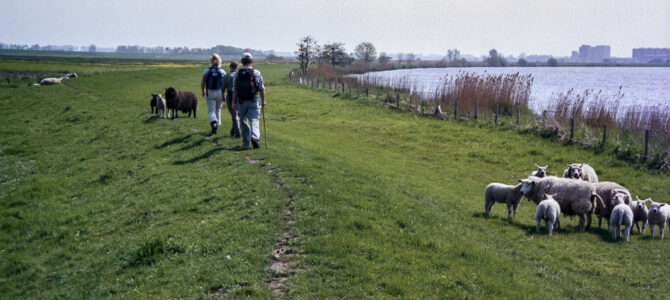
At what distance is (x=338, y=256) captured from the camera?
8.50 meters

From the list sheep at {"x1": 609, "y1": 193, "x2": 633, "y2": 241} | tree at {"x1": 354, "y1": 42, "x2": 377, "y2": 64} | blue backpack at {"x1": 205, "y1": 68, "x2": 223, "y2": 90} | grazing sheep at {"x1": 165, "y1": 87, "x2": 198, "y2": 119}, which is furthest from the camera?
tree at {"x1": 354, "y1": 42, "x2": 377, "y2": 64}

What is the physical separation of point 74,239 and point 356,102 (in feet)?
106

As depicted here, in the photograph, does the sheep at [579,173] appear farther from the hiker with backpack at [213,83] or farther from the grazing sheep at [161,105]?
the grazing sheep at [161,105]

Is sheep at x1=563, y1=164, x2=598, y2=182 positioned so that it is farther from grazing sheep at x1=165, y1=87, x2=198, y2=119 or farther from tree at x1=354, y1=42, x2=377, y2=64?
tree at x1=354, y1=42, x2=377, y2=64

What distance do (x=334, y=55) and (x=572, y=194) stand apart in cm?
10198

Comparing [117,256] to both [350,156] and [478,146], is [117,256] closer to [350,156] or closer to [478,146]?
[350,156]

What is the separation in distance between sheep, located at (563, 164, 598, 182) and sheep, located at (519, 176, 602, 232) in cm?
178

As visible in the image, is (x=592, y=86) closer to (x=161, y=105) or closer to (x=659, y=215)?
(x=161, y=105)

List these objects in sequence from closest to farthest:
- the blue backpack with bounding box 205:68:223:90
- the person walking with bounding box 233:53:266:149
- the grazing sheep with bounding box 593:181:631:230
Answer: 1. the grazing sheep with bounding box 593:181:631:230
2. the person walking with bounding box 233:53:266:149
3. the blue backpack with bounding box 205:68:223:90

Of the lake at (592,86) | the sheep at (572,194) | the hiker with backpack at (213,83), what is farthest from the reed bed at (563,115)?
the hiker with backpack at (213,83)

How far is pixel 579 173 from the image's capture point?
48.6 ft

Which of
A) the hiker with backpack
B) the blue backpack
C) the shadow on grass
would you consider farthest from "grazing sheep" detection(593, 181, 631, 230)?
the shadow on grass

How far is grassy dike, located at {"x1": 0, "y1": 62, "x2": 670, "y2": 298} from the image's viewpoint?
8.26 meters

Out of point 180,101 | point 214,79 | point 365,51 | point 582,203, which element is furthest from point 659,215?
point 365,51
